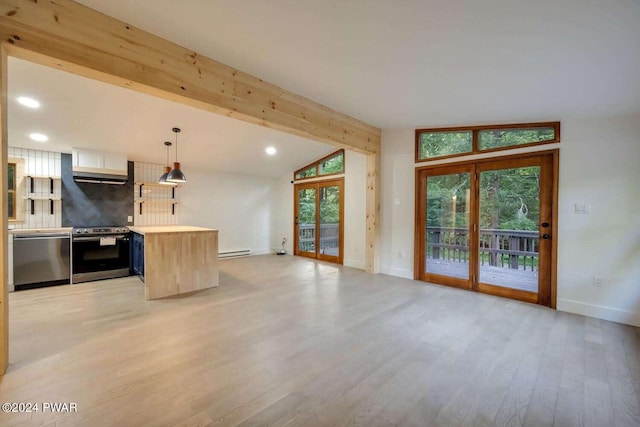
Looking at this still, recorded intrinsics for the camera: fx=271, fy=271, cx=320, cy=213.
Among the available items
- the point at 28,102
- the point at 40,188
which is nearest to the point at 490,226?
the point at 28,102

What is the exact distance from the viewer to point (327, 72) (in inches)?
120

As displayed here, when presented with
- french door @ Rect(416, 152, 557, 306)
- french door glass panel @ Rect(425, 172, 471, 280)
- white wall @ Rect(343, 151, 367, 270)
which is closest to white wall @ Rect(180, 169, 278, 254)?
white wall @ Rect(343, 151, 367, 270)

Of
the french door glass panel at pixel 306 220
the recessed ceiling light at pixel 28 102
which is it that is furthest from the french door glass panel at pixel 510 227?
the recessed ceiling light at pixel 28 102

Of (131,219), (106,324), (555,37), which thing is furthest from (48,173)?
(555,37)

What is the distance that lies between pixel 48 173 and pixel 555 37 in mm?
7305

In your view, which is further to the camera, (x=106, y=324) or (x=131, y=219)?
(x=131, y=219)

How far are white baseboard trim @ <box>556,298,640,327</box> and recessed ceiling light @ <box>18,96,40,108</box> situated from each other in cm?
717

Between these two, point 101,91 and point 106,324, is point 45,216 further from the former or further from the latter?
point 106,324

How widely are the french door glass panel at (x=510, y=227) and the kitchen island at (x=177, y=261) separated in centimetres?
434

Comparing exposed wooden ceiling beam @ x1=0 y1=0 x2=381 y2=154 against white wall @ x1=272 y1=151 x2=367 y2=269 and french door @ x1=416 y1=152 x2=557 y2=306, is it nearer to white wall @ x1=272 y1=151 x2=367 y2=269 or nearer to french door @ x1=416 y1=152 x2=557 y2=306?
white wall @ x1=272 y1=151 x2=367 y2=269

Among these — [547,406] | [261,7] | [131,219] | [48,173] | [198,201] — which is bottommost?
[547,406]

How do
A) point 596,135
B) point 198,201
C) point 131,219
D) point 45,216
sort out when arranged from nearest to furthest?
point 596,135
point 45,216
point 131,219
point 198,201

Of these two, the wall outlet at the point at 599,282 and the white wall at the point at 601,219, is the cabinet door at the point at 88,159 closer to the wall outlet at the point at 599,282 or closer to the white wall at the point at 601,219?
the white wall at the point at 601,219

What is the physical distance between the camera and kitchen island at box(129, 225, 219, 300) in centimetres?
385
